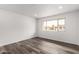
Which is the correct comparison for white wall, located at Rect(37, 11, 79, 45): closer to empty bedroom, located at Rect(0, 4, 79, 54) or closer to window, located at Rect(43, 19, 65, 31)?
empty bedroom, located at Rect(0, 4, 79, 54)

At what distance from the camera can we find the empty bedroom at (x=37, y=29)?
263 centimetres

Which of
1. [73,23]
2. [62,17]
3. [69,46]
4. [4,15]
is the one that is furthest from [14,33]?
[73,23]

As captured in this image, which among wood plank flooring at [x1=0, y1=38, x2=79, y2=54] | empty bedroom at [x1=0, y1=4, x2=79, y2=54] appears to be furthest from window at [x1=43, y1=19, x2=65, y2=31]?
wood plank flooring at [x1=0, y1=38, x2=79, y2=54]

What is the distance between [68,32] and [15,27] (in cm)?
243

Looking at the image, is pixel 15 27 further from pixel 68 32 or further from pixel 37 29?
pixel 68 32

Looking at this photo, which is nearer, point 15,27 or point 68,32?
point 15,27

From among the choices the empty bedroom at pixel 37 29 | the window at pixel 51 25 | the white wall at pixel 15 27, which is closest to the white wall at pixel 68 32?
the empty bedroom at pixel 37 29

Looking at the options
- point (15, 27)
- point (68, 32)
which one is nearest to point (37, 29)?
point (15, 27)

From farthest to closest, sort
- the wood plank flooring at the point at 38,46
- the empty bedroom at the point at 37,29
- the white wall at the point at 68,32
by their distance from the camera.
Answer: the white wall at the point at 68,32
the empty bedroom at the point at 37,29
the wood plank flooring at the point at 38,46

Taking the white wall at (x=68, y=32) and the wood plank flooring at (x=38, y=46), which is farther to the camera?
the white wall at (x=68, y=32)

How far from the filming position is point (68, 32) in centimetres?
326

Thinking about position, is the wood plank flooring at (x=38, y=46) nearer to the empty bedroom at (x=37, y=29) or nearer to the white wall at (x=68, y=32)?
the empty bedroom at (x=37, y=29)
